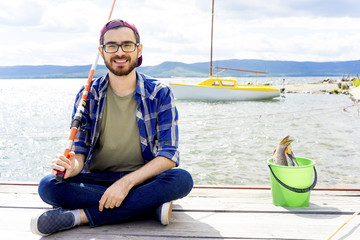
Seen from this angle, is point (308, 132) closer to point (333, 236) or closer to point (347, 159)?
point (347, 159)

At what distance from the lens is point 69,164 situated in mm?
1779

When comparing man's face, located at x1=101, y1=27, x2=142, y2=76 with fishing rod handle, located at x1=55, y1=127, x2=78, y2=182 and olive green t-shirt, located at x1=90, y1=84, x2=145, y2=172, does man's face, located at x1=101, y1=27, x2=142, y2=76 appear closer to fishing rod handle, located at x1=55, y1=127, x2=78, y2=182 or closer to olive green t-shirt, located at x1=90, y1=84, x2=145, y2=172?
olive green t-shirt, located at x1=90, y1=84, x2=145, y2=172

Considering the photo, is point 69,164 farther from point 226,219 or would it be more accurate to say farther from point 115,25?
point 226,219

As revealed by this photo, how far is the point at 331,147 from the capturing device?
26.7ft

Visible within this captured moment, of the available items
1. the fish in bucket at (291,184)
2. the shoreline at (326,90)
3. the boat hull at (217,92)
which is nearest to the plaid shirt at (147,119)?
the fish in bucket at (291,184)

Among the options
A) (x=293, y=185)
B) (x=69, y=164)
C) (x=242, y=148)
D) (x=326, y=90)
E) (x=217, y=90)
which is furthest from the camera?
(x=326, y=90)

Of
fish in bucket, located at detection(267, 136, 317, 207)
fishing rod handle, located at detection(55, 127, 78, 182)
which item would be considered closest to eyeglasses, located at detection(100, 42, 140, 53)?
fishing rod handle, located at detection(55, 127, 78, 182)

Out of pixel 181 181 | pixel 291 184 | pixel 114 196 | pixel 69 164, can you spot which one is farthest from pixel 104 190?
pixel 291 184

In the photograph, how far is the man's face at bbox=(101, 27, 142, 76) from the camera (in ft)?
6.47

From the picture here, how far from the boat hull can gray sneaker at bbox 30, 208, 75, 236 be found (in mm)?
18914

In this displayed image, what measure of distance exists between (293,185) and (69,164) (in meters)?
1.36

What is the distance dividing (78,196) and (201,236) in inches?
27.2

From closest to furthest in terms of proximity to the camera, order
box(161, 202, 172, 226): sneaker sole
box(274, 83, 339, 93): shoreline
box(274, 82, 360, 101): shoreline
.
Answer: box(161, 202, 172, 226): sneaker sole < box(274, 82, 360, 101): shoreline < box(274, 83, 339, 93): shoreline

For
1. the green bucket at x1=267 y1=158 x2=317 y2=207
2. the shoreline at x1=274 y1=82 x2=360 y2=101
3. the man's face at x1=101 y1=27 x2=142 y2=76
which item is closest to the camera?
the man's face at x1=101 y1=27 x2=142 y2=76
